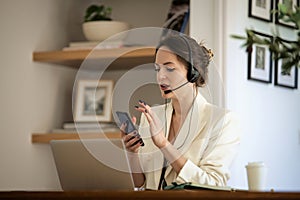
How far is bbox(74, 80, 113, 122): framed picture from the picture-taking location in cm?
409

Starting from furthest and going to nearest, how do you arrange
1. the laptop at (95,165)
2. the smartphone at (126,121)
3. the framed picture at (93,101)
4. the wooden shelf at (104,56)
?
1. the framed picture at (93,101)
2. the wooden shelf at (104,56)
3. the smartphone at (126,121)
4. the laptop at (95,165)

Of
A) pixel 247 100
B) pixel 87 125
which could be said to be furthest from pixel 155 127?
pixel 87 125

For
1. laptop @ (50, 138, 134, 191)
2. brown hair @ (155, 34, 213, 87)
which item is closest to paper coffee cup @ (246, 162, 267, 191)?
laptop @ (50, 138, 134, 191)

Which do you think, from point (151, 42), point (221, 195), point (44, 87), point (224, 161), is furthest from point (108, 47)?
point (221, 195)

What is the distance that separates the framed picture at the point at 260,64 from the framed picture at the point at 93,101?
2.64ft

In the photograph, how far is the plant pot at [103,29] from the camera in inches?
162

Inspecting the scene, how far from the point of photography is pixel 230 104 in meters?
3.75

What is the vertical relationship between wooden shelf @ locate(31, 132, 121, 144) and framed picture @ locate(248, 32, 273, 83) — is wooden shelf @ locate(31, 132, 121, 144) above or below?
below

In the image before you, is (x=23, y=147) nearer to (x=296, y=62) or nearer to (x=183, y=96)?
(x=183, y=96)

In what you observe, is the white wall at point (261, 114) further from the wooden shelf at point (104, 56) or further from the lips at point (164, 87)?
the lips at point (164, 87)

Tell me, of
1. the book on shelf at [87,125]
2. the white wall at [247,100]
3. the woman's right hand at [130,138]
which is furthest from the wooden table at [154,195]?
the book on shelf at [87,125]

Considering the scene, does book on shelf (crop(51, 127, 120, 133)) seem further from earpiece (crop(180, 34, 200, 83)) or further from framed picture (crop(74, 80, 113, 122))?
earpiece (crop(180, 34, 200, 83))

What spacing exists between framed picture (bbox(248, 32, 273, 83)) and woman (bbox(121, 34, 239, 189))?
0.94m

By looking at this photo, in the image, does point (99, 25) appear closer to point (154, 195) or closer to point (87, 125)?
point (87, 125)
